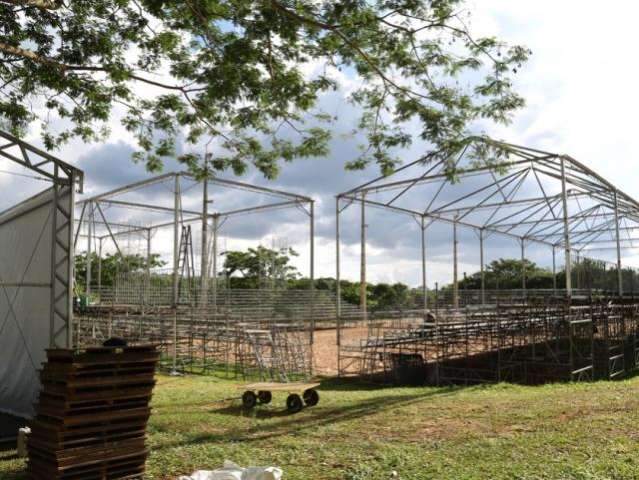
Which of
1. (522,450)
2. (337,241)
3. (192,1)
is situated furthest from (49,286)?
(337,241)

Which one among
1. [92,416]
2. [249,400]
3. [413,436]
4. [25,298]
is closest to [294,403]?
[249,400]

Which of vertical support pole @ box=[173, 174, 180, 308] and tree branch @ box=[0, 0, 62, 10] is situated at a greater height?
tree branch @ box=[0, 0, 62, 10]

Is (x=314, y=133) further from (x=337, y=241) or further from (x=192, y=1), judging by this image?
(x=337, y=241)

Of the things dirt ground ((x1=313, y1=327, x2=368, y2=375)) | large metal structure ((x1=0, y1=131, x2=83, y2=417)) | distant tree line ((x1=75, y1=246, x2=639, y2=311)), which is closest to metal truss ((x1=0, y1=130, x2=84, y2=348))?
large metal structure ((x1=0, y1=131, x2=83, y2=417))

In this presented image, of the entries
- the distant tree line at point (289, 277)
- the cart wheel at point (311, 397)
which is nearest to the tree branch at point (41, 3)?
the cart wheel at point (311, 397)

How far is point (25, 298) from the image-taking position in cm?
1093

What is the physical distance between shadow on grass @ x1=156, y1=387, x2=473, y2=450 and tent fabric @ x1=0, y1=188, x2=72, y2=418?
3.26m

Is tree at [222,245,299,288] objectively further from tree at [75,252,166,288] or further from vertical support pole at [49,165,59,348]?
vertical support pole at [49,165,59,348]

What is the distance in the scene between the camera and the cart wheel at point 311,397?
11.0 meters

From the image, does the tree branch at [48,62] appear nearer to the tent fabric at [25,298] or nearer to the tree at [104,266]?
the tent fabric at [25,298]

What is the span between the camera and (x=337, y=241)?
2205cm

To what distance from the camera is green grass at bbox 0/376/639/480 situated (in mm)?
6637

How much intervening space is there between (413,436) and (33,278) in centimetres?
707

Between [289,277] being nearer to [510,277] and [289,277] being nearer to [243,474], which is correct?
[510,277]
